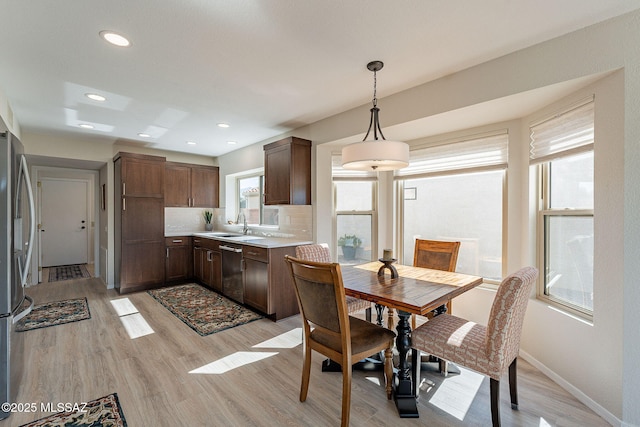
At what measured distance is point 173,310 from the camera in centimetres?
381

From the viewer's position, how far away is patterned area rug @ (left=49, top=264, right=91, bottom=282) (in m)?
5.71

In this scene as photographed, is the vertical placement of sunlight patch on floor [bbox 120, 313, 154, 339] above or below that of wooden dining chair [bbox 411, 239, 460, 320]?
below

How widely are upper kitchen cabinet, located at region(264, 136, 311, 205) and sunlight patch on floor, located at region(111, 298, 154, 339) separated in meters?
2.07

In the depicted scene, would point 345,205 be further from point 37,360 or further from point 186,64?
point 37,360

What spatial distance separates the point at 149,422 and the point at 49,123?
4.05 metres

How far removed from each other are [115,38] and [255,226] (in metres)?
→ 3.43

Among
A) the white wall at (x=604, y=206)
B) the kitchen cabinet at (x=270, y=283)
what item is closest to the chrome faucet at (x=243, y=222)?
the kitchen cabinet at (x=270, y=283)

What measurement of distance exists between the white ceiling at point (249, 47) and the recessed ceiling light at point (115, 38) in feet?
0.18

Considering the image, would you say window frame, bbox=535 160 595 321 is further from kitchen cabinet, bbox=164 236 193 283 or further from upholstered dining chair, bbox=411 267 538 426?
kitchen cabinet, bbox=164 236 193 283

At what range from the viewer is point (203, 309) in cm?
383

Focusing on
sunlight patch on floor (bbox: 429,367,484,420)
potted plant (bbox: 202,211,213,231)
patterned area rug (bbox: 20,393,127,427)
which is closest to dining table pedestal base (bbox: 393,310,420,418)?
sunlight patch on floor (bbox: 429,367,484,420)

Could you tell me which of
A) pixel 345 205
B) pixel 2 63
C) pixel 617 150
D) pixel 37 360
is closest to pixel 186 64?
pixel 2 63

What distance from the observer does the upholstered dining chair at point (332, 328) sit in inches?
66.3

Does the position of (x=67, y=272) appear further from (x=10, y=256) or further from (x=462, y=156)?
(x=462, y=156)
